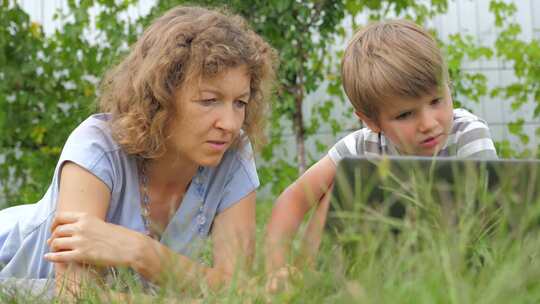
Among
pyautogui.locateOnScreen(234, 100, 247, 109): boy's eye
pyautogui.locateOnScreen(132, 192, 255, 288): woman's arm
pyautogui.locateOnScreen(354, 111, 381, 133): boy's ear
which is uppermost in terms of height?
pyautogui.locateOnScreen(234, 100, 247, 109): boy's eye

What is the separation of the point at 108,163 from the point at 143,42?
44cm

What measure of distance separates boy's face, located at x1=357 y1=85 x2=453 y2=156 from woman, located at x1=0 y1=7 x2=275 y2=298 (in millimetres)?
441

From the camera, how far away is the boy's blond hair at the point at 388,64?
2546 millimetres

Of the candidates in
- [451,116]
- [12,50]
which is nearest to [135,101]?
[451,116]

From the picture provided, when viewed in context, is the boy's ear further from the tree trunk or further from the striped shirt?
the tree trunk

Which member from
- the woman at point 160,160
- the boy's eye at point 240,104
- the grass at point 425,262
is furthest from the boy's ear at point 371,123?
the grass at point 425,262

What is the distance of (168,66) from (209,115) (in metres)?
0.22

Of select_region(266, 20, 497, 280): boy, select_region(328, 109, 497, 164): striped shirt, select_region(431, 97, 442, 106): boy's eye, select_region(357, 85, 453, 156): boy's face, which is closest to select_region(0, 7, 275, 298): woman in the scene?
select_region(266, 20, 497, 280): boy

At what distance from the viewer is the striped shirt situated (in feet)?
8.46

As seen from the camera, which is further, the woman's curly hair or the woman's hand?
the woman's curly hair

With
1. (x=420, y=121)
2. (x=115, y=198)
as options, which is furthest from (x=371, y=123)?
(x=115, y=198)

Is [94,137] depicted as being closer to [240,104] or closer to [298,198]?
[240,104]

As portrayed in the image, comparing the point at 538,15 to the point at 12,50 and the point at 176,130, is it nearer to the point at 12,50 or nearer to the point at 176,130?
the point at 12,50

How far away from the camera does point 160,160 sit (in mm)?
2572
